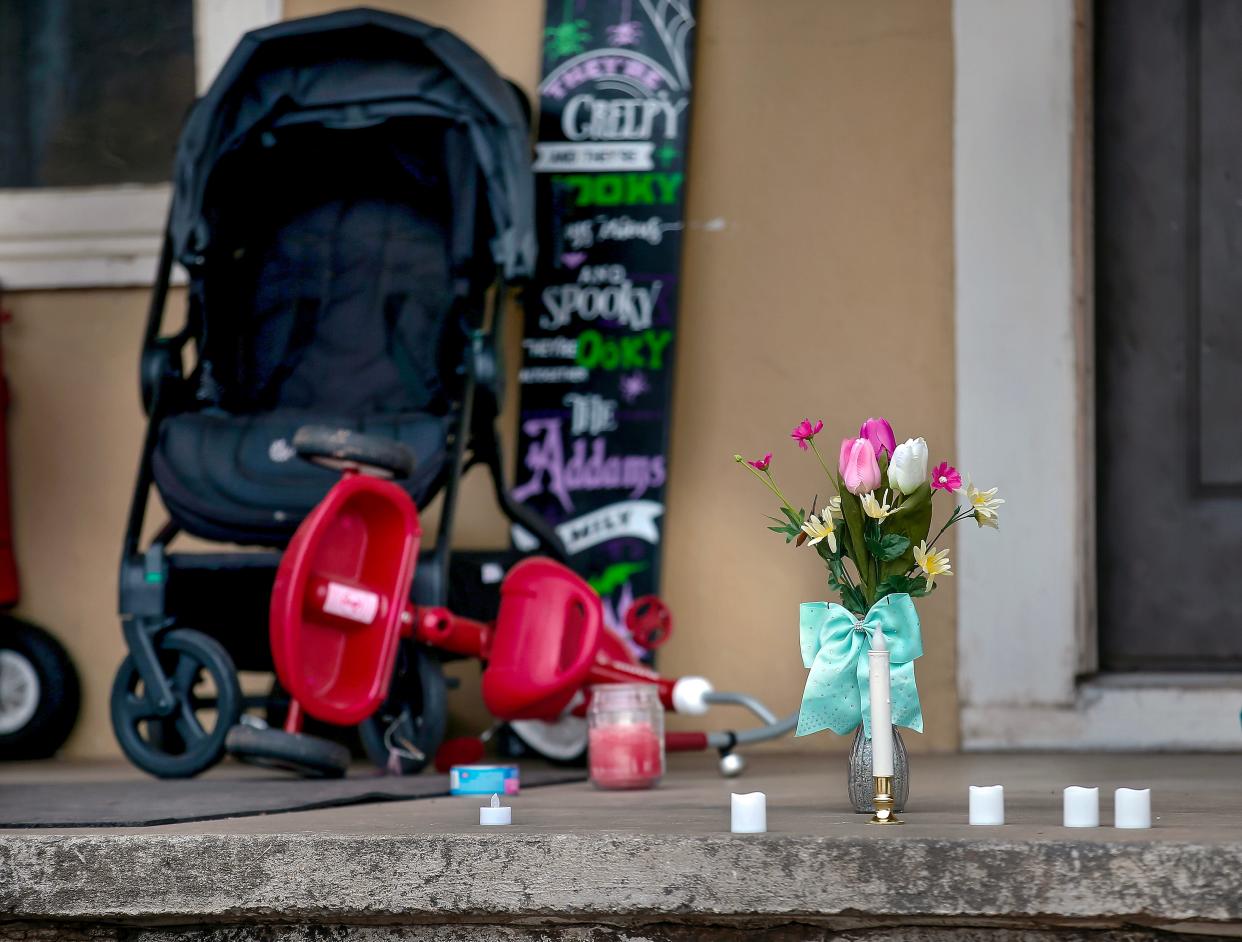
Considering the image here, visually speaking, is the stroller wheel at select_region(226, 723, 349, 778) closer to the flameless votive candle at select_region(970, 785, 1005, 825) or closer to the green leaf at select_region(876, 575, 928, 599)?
the green leaf at select_region(876, 575, 928, 599)

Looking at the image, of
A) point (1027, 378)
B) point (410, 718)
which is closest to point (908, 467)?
point (410, 718)

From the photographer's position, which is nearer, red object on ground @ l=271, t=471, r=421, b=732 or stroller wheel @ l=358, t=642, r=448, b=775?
red object on ground @ l=271, t=471, r=421, b=732

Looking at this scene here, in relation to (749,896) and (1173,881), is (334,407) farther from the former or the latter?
(1173,881)

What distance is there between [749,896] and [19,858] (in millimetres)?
914

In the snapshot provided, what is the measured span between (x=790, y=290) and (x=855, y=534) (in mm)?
1858

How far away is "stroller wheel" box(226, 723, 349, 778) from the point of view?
277 centimetres

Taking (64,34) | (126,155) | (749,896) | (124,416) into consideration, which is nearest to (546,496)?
(124,416)

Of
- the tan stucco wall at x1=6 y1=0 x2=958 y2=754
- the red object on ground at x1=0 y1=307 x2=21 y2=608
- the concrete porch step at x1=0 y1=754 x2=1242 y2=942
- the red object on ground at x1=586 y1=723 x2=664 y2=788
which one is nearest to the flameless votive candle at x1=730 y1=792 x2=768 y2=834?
the concrete porch step at x1=0 y1=754 x2=1242 y2=942

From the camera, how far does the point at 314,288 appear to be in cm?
366

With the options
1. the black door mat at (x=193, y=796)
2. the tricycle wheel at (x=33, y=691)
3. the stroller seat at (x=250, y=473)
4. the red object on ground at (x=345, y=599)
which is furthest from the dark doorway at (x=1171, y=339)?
the tricycle wheel at (x=33, y=691)

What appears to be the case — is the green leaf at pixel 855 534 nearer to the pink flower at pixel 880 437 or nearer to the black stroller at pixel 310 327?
the pink flower at pixel 880 437

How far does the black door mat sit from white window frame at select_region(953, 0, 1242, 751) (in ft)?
3.62

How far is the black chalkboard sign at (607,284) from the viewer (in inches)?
150

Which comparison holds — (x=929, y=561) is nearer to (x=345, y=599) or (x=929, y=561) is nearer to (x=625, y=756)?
(x=625, y=756)
